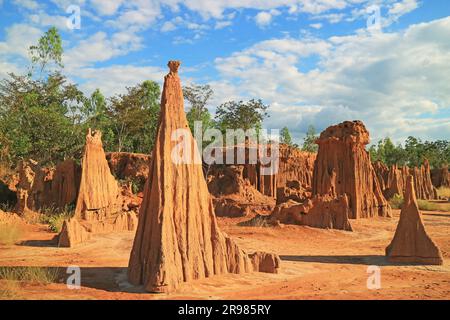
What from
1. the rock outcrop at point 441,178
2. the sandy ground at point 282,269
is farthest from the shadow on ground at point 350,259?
the rock outcrop at point 441,178

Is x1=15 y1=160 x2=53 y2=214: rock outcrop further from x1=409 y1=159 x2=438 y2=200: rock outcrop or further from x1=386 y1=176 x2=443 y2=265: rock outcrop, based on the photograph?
x1=409 y1=159 x2=438 y2=200: rock outcrop

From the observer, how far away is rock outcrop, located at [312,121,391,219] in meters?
18.9

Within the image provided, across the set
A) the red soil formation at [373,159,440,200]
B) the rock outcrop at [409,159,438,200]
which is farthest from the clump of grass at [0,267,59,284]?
the rock outcrop at [409,159,438,200]

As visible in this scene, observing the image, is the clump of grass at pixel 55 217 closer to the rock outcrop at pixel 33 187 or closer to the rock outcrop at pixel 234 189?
the rock outcrop at pixel 33 187

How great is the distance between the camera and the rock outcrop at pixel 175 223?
7.25 meters

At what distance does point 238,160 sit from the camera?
2791 cm

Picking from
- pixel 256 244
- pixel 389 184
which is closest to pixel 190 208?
pixel 256 244

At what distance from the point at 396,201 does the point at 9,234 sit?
22.4 meters

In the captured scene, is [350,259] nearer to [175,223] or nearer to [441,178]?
[175,223]

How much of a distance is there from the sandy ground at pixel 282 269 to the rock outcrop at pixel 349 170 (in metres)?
3.17

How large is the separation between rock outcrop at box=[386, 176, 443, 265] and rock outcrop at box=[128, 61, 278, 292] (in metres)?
4.47

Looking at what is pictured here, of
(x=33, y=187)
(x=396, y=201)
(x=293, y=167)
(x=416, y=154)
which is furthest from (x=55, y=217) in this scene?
(x=416, y=154)

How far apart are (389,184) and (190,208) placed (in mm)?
24669

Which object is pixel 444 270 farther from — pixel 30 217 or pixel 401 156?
pixel 401 156
